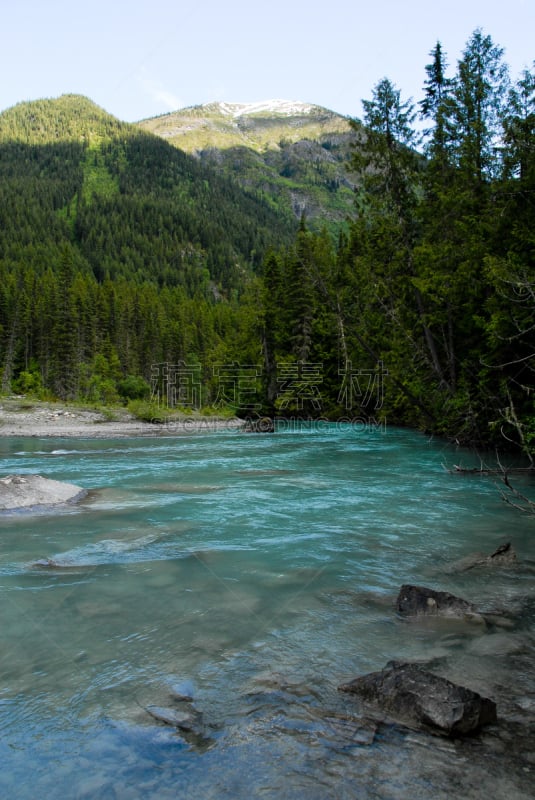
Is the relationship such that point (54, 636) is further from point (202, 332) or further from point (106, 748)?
point (202, 332)

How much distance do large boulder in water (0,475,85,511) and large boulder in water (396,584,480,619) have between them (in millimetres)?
8291

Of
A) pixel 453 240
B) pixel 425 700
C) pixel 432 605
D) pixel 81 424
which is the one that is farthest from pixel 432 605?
pixel 81 424

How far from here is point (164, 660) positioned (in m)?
4.91

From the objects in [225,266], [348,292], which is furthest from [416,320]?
[225,266]

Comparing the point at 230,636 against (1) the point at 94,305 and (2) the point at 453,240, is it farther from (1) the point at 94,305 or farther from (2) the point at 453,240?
(1) the point at 94,305

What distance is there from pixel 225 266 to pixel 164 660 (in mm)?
185117

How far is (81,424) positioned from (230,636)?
36.5 meters

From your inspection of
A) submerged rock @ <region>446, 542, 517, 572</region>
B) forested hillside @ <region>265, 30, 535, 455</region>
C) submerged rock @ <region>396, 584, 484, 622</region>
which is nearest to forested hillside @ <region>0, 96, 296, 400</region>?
forested hillside @ <region>265, 30, 535, 455</region>

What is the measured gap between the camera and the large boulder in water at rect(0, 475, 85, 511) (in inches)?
446

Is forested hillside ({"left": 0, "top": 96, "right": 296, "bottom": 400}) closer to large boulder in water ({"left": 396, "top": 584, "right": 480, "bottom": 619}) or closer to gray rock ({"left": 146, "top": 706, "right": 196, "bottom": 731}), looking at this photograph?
large boulder in water ({"left": 396, "top": 584, "right": 480, "bottom": 619})

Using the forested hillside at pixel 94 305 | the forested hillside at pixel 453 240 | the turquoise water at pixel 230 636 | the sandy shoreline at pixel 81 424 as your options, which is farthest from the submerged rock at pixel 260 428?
the turquoise water at pixel 230 636

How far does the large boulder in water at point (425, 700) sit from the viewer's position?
3672 millimetres

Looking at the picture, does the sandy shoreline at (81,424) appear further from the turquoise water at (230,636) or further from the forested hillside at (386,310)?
the turquoise water at (230,636)

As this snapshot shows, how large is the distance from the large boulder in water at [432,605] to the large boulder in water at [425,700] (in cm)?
167
